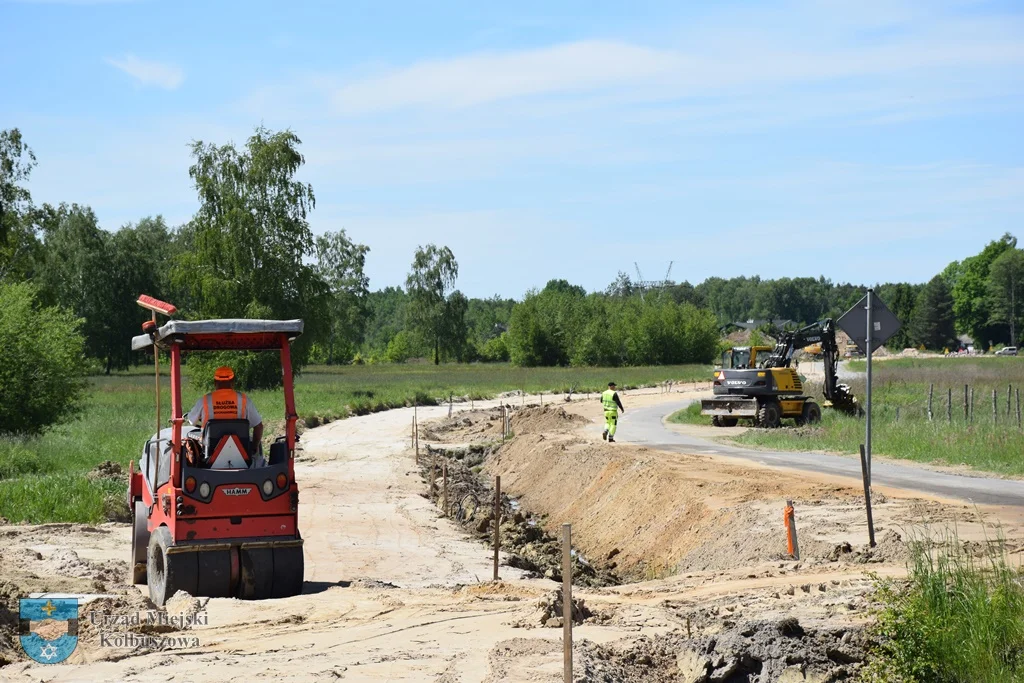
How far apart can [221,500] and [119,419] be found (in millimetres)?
30936

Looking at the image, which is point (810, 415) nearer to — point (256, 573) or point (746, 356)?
point (746, 356)

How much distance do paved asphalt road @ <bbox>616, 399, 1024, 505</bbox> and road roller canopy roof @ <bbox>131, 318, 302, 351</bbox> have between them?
10.4 meters

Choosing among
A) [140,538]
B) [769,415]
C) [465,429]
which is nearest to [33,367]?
[465,429]

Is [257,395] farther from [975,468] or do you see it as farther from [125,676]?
[125,676]

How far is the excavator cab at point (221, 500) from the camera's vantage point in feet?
33.7

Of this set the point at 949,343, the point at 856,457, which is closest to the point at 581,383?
the point at 856,457

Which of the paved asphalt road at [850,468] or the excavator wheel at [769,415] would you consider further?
the excavator wheel at [769,415]

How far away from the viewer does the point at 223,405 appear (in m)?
10.6

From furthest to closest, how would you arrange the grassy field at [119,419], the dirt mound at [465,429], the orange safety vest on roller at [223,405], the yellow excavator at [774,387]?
the dirt mound at [465,429], the yellow excavator at [774,387], the grassy field at [119,419], the orange safety vest on roller at [223,405]

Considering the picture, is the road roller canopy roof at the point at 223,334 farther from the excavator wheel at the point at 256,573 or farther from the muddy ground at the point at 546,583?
the muddy ground at the point at 546,583

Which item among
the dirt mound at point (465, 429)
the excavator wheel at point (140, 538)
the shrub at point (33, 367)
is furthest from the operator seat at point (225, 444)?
the dirt mound at point (465, 429)

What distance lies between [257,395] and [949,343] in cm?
11061

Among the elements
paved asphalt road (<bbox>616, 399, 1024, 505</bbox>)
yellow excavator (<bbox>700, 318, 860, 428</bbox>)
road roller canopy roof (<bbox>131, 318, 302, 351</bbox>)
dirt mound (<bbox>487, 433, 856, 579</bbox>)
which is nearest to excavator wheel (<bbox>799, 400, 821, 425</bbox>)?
yellow excavator (<bbox>700, 318, 860, 428</bbox>)

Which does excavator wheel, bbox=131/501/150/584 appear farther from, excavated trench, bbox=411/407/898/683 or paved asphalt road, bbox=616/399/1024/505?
paved asphalt road, bbox=616/399/1024/505
